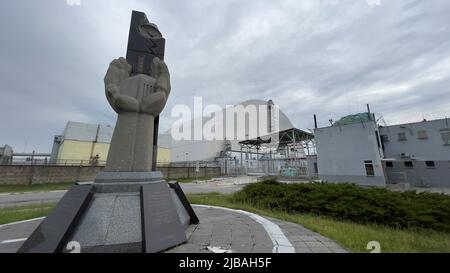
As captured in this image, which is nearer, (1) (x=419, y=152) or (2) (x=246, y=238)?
(2) (x=246, y=238)

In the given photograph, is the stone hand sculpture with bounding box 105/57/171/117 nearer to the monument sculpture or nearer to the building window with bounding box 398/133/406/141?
the monument sculpture

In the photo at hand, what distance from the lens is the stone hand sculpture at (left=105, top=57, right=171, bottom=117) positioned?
173 inches

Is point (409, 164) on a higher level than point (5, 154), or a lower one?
lower

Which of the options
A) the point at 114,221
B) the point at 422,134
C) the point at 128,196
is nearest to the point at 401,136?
the point at 422,134

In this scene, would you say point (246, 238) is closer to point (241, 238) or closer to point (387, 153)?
point (241, 238)

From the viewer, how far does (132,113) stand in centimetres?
446

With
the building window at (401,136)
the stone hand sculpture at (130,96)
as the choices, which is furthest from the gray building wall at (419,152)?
the stone hand sculpture at (130,96)

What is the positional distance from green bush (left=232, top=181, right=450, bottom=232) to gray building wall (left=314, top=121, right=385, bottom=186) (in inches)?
486

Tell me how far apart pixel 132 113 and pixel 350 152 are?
20.3 metres

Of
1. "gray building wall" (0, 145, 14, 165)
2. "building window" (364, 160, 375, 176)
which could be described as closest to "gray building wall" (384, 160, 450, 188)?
"building window" (364, 160, 375, 176)

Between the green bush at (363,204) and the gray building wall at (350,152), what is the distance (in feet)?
40.5
